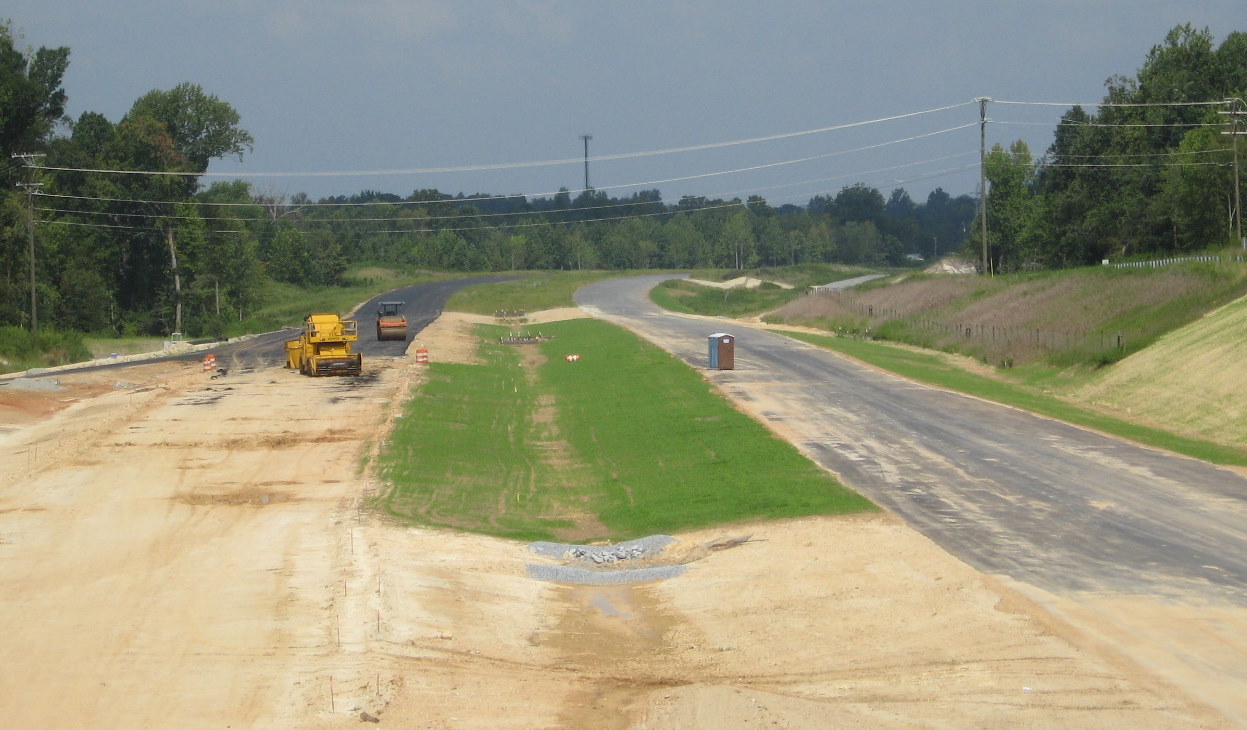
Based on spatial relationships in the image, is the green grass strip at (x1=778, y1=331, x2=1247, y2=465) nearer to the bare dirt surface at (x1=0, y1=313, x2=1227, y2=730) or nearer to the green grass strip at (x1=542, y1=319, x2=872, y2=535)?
the green grass strip at (x1=542, y1=319, x2=872, y2=535)

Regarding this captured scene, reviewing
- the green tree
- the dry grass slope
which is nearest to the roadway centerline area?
the dry grass slope

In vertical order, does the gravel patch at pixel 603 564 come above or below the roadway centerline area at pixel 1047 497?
below

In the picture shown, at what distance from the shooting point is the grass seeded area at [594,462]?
24.7m

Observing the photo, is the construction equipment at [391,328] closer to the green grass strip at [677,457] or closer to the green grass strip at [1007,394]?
the green grass strip at [677,457]

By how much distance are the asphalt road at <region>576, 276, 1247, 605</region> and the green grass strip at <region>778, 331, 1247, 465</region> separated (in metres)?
1.03

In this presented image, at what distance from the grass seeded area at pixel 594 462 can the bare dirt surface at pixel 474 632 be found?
167cm

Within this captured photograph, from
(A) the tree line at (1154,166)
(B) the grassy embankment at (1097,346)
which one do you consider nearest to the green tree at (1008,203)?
(A) the tree line at (1154,166)

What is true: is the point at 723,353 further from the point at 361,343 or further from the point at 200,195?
the point at 200,195

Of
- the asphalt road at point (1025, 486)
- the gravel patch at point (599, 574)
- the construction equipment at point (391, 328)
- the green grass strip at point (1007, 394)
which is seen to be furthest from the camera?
the construction equipment at point (391, 328)

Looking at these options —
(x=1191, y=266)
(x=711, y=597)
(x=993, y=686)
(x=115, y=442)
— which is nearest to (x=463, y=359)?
(x=115, y=442)

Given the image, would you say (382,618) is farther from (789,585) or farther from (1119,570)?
(1119,570)

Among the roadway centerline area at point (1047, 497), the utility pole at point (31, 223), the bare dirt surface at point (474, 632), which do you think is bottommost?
the bare dirt surface at point (474, 632)

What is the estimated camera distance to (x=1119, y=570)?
59.9 ft

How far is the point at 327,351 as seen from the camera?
158ft
